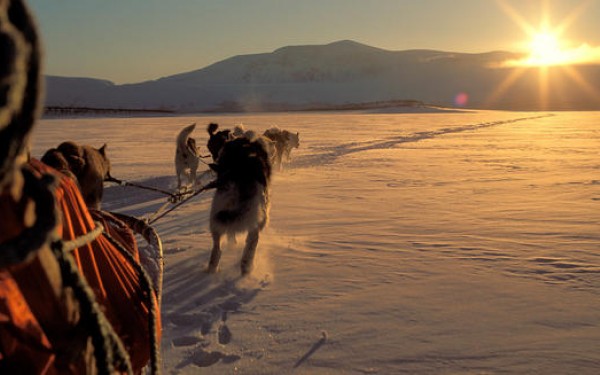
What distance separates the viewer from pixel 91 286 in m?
1.12

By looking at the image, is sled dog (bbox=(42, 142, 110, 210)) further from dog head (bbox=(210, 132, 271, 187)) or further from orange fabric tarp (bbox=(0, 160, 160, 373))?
orange fabric tarp (bbox=(0, 160, 160, 373))

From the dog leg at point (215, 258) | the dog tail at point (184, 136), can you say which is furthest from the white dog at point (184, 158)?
the dog leg at point (215, 258)

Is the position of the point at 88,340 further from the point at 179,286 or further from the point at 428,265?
the point at 428,265

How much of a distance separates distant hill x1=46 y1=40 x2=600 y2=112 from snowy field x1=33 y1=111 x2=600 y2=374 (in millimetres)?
57354

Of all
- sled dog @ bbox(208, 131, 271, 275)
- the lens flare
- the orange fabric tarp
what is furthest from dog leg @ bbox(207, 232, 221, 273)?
the lens flare

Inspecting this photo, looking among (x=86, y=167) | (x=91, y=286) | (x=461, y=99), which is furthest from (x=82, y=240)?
(x=461, y=99)

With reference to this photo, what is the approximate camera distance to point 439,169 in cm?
1048

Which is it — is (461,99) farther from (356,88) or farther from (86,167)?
(86,167)

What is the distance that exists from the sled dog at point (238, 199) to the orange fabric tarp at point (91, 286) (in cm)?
274

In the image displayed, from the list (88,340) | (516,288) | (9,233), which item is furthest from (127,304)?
(516,288)

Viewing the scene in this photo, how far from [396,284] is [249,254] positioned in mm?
1319

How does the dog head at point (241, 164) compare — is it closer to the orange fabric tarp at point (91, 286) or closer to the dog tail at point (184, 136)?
the orange fabric tarp at point (91, 286)

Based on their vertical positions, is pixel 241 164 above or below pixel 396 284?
above

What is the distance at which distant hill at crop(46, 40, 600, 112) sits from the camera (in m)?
73.3
